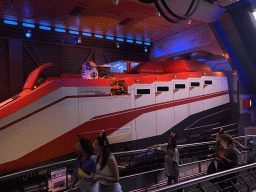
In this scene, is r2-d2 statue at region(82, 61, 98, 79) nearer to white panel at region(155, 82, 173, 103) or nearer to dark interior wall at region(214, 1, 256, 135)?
white panel at region(155, 82, 173, 103)

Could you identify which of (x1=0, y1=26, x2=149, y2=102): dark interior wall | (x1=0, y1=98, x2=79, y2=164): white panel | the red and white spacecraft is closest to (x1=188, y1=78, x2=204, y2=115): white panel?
the red and white spacecraft

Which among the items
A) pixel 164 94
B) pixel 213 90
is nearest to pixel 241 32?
pixel 213 90

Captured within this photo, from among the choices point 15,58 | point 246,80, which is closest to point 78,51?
point 15,58

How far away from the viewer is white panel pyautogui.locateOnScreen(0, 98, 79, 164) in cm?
429

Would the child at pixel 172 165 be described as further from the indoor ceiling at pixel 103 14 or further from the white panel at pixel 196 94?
A: the indoor ceiling at pixel 103 14

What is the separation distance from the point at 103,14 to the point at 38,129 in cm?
449

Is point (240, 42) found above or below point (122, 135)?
above

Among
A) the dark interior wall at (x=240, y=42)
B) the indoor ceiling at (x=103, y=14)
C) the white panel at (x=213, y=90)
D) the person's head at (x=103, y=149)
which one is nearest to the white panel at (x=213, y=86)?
the white panel at (x=213, y=90)

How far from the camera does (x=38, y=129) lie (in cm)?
457

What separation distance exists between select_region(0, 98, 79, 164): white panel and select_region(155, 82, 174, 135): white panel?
9.52 feet

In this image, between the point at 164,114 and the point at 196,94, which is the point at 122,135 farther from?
the point at 196,94

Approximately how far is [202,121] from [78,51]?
599 centimetres

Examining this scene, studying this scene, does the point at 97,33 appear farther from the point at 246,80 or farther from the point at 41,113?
the point at 246,80

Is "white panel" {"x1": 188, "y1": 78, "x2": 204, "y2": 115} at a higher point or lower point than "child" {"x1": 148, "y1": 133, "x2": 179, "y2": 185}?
higher
